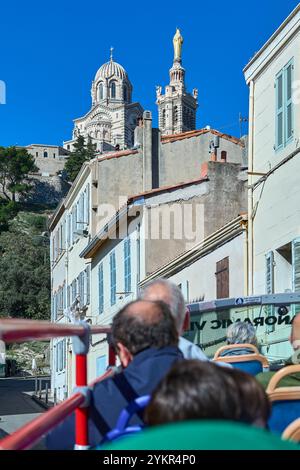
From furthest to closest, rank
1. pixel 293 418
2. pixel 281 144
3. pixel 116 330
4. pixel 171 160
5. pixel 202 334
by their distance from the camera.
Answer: pixel 171 160, pixel 281 144, pixel 202 334, pixel 293 418, pixel 116 330

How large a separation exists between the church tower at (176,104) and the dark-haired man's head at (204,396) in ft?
470

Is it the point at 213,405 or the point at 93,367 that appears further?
the point at 93,367

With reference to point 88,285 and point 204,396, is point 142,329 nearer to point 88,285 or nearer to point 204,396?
point 204,396

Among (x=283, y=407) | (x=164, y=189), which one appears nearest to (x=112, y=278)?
(x=164, y=189)

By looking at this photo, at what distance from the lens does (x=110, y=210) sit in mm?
27641

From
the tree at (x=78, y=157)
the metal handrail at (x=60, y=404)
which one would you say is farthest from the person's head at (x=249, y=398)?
the tree at (x=78, y=157)

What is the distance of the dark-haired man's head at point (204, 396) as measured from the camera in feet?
5.74

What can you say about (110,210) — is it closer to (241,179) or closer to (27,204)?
(241,179)

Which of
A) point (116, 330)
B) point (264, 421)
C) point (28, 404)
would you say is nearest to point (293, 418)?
point (116, 330)

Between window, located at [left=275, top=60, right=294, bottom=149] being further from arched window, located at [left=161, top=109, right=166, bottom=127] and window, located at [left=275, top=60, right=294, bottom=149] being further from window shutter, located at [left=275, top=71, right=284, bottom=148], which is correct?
arched window, located at [left=161, top=109, right=166, bottom=127]

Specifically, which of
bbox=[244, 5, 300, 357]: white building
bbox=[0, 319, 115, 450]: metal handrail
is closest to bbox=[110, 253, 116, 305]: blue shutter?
bbox=[244, 5, 300, 357]: white building

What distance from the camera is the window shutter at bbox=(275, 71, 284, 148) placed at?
13547 mm

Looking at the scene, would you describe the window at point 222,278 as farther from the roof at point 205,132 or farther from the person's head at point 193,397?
the person's head at point 193,397

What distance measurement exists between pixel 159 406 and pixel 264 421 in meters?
0.33
